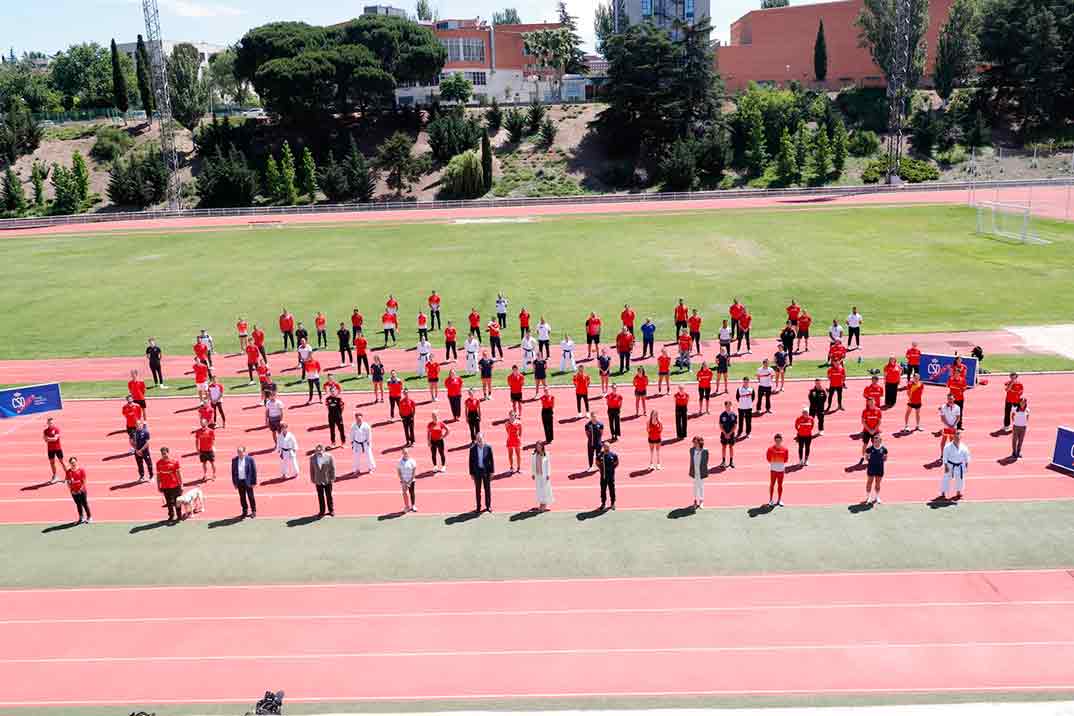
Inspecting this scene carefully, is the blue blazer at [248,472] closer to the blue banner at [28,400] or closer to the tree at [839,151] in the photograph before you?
the blue banner at [28,400]

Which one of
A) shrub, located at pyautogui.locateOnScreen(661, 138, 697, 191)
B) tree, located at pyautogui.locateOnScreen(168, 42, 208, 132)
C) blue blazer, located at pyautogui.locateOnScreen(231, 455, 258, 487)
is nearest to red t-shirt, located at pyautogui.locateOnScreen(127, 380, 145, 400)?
blue blazer, located at pyautogui.locateOnScreen(231, 455, 258, 487)

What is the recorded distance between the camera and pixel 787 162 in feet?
232

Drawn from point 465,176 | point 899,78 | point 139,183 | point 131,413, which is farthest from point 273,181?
point 131,413

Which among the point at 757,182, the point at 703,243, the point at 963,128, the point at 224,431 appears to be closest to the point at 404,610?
the point at 224,431

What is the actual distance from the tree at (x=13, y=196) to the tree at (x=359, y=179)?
96.8 feet

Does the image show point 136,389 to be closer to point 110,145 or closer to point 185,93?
point 110,145

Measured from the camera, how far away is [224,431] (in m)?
19.7

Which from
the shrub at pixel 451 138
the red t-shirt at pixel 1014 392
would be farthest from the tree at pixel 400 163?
the red t-shirt at pixel 1014 392

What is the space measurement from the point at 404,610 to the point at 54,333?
2459 centimetres

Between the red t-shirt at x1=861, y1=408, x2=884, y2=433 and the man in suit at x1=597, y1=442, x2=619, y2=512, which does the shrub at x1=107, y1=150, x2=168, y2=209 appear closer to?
the man in suit at x1=597, y1=442, x2=619, y2=512

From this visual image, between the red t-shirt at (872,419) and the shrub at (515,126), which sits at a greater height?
the shrub at (515,126)

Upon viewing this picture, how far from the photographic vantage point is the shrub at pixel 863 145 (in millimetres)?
74750

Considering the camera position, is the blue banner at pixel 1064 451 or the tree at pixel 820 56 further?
the tree at pixel 820 56

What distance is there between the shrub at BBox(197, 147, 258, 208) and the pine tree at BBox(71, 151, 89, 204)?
36.1 ft
